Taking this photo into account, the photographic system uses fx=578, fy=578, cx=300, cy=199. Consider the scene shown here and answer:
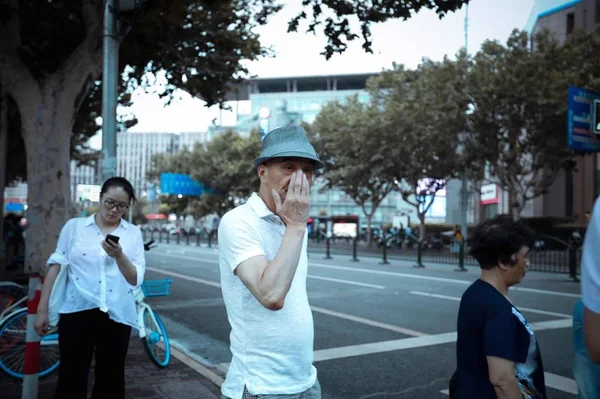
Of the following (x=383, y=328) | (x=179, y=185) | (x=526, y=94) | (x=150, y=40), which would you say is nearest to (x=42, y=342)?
(x=383, y=328)

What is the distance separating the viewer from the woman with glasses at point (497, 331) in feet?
7.50

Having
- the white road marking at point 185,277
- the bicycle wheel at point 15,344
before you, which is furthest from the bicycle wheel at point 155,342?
the white road marking at point 185,277

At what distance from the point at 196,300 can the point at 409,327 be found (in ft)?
15.3

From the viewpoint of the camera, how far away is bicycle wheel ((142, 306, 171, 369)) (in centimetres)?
576

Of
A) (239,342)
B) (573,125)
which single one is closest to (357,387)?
(239,342)

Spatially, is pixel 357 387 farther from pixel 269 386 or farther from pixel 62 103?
pixel 62 103

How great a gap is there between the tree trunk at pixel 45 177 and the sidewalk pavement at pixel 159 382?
6.71 ft

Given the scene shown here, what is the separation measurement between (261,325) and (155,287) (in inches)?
177

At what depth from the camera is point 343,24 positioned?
25.5ft

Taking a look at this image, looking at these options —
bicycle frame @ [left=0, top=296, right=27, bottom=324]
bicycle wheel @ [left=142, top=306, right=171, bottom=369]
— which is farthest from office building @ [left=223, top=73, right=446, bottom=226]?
bicycle frame @ [left=0, top=296, right=27, bottom=324]

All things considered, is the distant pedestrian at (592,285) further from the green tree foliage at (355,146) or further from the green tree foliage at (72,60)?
the green tree foliage at (355,146)

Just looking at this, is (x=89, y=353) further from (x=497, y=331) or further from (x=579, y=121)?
(x=579, y=121)

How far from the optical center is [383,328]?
8.27 meters

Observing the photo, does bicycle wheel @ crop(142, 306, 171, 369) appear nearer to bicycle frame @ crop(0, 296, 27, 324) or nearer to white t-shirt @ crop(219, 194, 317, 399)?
bicycle frame @ crop(0, 296, 27, 324)
